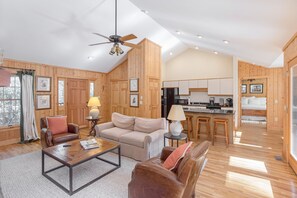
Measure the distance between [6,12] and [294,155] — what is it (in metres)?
6.14

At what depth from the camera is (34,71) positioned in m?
4.76

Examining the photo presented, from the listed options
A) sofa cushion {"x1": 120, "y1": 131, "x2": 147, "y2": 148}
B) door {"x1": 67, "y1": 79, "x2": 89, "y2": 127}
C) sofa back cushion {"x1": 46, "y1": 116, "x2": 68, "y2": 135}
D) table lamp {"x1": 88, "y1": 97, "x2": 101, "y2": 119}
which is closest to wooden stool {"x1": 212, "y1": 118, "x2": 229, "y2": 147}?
sofa cushion {"x1": 120, "y1": 131, "x2": 147, "y2": 148}

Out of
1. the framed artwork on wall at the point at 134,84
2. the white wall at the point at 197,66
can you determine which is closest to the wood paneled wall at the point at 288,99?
the white wall at the point at 197,66

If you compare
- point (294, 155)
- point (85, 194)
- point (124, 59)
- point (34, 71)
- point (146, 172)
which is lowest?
point (85, 194)

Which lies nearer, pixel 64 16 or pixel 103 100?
pixel 64 16

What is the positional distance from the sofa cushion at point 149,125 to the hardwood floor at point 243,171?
1281 mm

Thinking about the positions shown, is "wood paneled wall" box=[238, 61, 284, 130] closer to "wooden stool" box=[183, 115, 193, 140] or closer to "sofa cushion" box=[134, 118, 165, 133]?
"wooden stool" box=[183, 115, 193, 140]

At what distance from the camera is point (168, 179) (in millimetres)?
1650

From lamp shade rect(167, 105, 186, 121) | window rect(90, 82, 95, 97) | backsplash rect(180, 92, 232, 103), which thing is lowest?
lamp shade rect(167, 105, 186, 121)

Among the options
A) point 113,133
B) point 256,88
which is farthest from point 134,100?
point 256,88

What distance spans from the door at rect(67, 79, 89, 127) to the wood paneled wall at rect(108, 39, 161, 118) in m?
1.25

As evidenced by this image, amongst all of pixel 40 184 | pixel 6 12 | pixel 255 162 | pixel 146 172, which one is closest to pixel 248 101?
pixel 255 162

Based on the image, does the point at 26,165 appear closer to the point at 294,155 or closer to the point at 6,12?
the point at 6,12

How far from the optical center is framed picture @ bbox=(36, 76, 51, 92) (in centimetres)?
495
